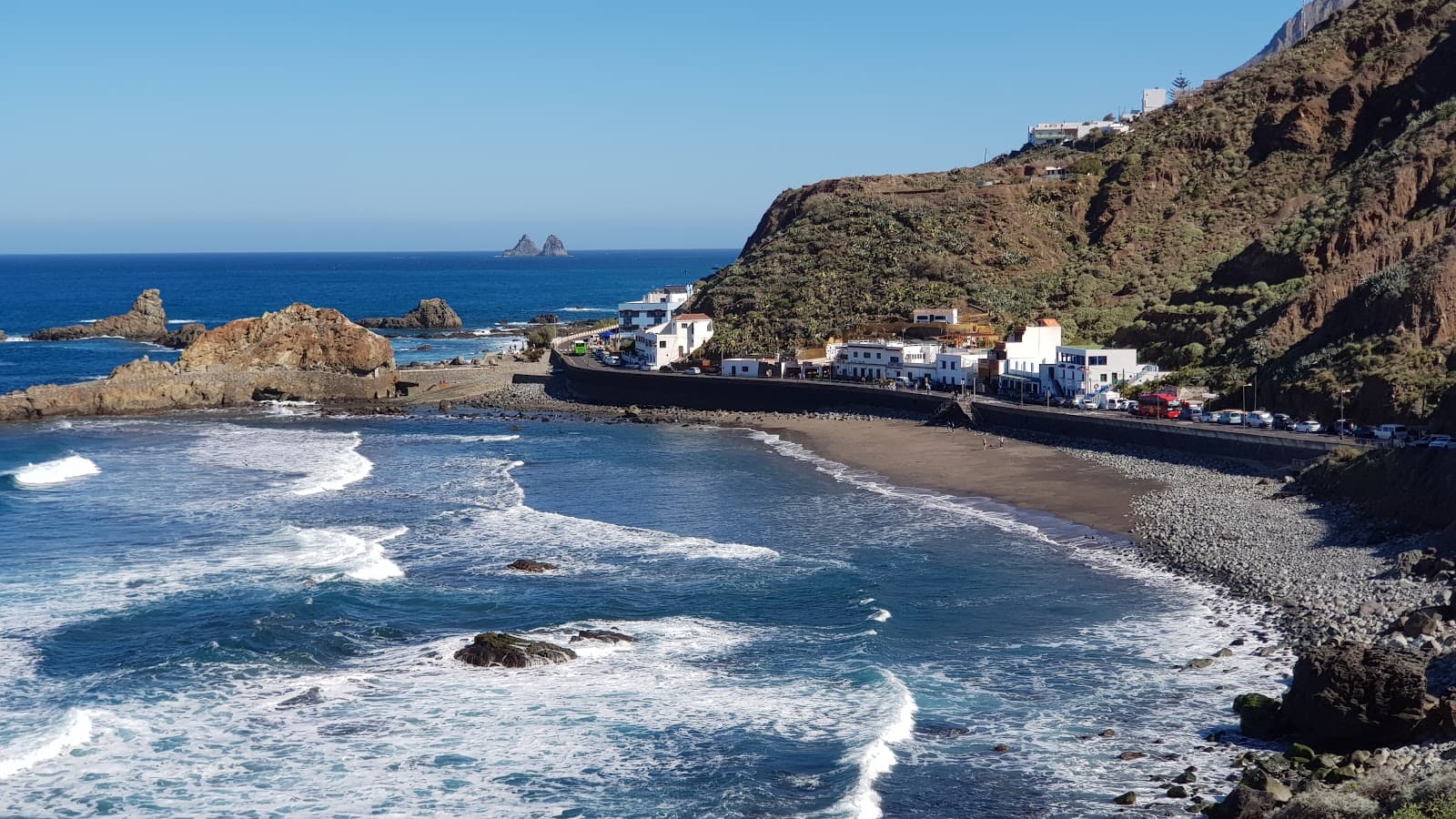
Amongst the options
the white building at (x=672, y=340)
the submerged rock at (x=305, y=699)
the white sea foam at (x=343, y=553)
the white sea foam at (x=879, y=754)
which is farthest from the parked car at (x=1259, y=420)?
the white building at (x=672, y=340)

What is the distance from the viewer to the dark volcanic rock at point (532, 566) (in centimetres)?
3481

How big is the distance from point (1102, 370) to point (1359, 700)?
1581 inches

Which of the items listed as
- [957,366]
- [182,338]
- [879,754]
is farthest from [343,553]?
[182,338]

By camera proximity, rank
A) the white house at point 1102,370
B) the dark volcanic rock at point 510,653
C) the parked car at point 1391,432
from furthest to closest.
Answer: the white house at point 1102,370, the parked car at point 1391,432, the dark volcanic rock at point 510,653

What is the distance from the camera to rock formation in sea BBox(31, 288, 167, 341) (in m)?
112

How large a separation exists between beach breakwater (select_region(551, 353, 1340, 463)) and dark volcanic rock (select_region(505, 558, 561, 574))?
25670mm

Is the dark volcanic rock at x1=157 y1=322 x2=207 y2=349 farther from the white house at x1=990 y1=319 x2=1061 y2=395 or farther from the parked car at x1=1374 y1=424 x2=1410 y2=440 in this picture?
the parked car at x1=1374 y1=424 x2=1410 y2=440

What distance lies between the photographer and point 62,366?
8862 cm

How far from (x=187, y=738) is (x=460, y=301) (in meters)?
155

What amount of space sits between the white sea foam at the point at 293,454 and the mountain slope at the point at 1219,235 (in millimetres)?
28407

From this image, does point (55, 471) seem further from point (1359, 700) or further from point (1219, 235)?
point (1219, 235)

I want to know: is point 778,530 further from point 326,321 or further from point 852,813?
point 326,321

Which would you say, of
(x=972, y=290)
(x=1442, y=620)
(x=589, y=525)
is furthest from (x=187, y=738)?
(x=972, y=290)

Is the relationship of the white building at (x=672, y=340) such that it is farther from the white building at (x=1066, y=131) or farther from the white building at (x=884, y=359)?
the white building at (x=1066, y=131)
